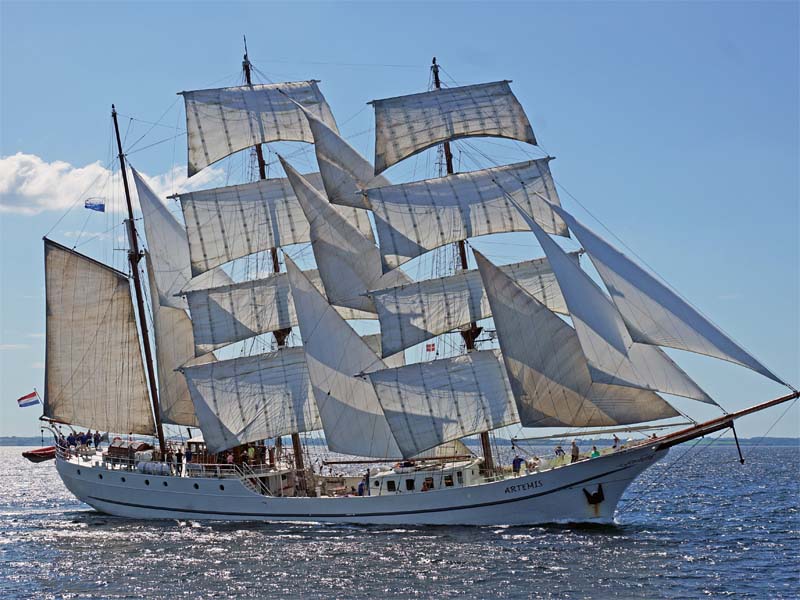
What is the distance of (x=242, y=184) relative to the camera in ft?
166

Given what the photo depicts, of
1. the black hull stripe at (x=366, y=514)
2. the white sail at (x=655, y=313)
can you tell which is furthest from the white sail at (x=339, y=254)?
the white sail at (x=655, y=313)

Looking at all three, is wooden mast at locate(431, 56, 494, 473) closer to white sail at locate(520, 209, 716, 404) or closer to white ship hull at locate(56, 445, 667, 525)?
white ship hull at locate(56, 445, 667, 525)

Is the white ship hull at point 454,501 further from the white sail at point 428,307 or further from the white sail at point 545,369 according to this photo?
the white sail at point 428,307

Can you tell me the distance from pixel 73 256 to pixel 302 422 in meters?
15.3

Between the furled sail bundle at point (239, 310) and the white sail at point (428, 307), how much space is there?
6621mm

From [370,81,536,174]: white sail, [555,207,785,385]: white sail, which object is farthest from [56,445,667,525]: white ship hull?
[370,81,536,174]: white sail

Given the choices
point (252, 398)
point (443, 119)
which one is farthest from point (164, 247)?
point (443, 119)

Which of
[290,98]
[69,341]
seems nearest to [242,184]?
[290,98]

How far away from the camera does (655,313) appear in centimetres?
3744

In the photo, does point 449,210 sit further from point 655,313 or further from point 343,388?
point 655,313

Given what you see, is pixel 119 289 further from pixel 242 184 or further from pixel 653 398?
pixel 653 398

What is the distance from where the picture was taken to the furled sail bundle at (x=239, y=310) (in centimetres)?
4972

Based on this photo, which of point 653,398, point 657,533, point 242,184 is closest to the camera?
point 653,398

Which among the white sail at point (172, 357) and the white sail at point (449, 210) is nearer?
the white sail at point (449, 210)
